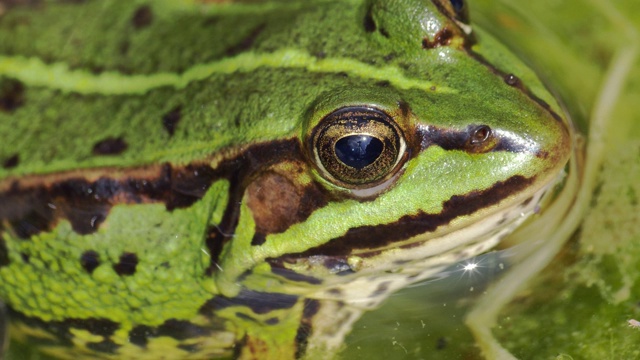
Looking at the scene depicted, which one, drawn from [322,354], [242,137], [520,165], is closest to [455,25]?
[520,165]

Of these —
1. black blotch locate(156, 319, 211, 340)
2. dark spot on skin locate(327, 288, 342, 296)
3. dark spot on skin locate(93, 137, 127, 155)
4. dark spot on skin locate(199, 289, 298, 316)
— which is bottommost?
black blotch locate(156, 319, 211, 340)

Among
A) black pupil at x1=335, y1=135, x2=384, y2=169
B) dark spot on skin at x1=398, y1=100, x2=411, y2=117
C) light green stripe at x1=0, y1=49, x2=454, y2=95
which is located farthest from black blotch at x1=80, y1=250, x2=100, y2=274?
dark spot on skin at x1=398, y1=100, x2=411, y2=117

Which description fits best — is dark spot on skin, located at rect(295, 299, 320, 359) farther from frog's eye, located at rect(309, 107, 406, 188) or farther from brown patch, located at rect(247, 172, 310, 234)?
frog's eye, located at rect(309, 107, 406, 188)

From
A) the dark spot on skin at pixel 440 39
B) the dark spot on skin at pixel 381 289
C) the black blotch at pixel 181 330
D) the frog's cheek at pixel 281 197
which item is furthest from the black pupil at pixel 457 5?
the black blotch at pixel 181 330

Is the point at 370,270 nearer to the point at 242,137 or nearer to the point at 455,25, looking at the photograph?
the point at 242,137

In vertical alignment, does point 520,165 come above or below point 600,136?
below
